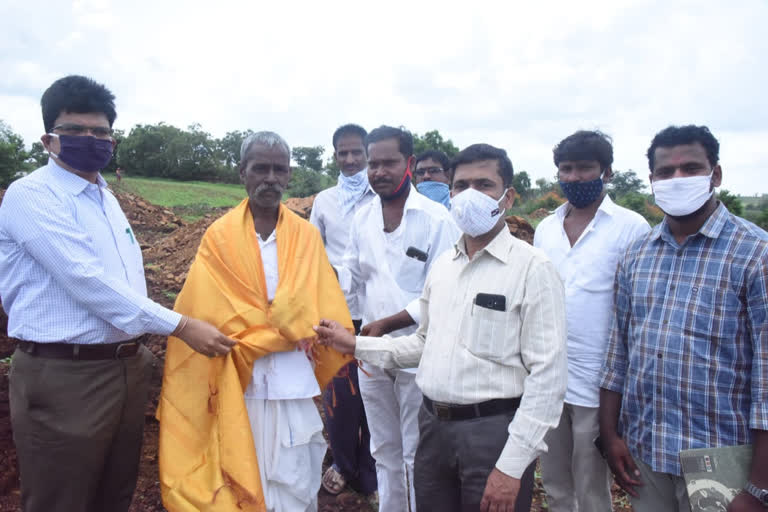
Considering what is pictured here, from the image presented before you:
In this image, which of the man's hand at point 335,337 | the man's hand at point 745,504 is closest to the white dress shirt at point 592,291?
the man's hand at point 745,504

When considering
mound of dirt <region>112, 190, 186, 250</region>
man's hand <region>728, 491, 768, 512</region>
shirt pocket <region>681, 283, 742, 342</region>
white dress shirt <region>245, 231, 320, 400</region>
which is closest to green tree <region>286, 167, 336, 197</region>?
mound of dirt <region>112, 190, 186, 250</region>

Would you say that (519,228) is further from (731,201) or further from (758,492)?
(731,201)

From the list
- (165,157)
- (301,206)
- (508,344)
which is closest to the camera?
(508,344)

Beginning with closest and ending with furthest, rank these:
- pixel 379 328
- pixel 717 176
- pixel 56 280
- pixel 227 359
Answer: pixel 717 176 < pixel 56 280 < pixel 227 359 < pixel 379 328

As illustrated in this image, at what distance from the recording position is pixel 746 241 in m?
2.18

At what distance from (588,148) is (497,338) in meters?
1.49

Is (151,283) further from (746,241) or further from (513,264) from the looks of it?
(746,241)

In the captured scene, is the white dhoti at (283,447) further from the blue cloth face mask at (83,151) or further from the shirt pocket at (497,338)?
the blue cloth face mask at (83,151)

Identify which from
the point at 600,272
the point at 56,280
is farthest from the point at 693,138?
the point at 56,280

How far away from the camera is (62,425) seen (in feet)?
8.46

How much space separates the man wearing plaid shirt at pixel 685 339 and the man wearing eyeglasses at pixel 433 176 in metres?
3.16

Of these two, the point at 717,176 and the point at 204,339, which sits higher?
the point at 717,176

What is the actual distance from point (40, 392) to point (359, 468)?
2.56 metres

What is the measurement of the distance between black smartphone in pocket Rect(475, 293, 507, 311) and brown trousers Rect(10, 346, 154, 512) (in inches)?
74.6
